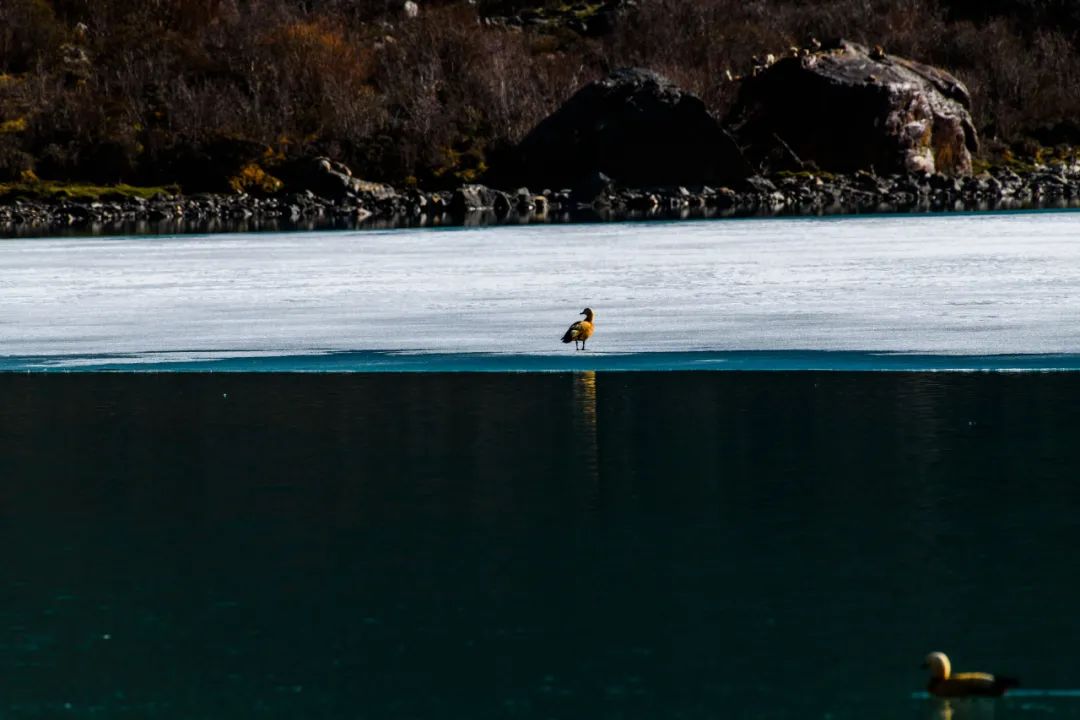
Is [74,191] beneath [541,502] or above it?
above

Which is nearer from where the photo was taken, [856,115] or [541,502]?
[541,502]

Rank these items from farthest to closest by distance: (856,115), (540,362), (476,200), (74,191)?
(74,191) < (856,115) < (476,200) < (540,362)

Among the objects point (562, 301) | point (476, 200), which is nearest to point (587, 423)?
point (562, 301)

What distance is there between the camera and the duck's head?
17.5ft

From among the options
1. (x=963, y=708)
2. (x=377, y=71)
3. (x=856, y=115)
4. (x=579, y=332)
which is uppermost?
(x=377, y=71)

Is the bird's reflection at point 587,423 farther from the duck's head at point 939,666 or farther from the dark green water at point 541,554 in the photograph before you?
the duck's head at point 939,666

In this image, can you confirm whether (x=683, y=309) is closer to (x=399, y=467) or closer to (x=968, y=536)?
(x=399, y=467)

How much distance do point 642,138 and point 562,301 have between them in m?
26.0

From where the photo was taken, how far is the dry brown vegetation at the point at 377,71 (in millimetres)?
46750

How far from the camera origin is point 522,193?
132 feet

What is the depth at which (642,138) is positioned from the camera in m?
42.1

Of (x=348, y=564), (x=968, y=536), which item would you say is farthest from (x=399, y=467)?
(x=968, y=536)

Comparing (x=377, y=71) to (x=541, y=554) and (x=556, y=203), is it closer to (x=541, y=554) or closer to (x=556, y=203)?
(x=556, y=203)

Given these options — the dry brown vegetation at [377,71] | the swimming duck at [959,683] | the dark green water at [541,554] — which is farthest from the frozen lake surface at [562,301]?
the dry brown vegetation at [377,71]
